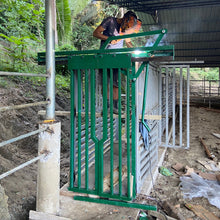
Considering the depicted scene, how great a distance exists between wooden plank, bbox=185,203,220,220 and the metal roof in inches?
185

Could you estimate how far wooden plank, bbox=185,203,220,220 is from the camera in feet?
12.4

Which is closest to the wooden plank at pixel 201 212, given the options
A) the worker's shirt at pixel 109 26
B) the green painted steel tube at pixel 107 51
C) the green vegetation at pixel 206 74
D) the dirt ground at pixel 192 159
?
the dirt ground at pixel 192 159

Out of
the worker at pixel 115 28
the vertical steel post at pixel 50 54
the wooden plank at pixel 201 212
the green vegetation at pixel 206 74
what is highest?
the green vegetation at pixel 206 74

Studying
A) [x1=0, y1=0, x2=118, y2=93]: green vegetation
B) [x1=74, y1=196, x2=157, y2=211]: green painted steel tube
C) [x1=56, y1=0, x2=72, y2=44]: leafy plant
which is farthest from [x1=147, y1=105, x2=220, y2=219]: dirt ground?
[x1=56, y1=0, x2=72, y2=44]: leafy plant

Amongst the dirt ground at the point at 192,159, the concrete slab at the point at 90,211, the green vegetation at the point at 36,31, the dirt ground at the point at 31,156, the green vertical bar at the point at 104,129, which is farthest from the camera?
→ the green vegetation at the point at 36,31

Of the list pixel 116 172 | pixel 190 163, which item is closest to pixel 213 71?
pixel 190 163

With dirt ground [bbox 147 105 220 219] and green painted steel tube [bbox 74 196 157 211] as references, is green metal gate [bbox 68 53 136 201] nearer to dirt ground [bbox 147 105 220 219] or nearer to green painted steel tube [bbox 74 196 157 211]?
green painted steel tube [bbox 74 196 157 211]

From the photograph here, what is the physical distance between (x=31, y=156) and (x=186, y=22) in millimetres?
6314

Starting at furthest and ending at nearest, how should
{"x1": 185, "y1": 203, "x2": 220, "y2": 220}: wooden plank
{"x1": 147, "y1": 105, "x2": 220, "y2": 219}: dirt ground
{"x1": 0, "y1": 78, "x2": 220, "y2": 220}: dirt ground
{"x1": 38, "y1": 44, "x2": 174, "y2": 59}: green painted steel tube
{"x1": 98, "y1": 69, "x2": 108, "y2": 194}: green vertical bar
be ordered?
{"x1": 147, "y1": 105, "x2": 220, "y2": 219}: dirt ground < {"x1": 185, "y1": 203, "x2": 220, "y2": 220}: wooden plank < {"x1": 0, "y1": 78, "x2": 220, "y2": 220}: dirt ground < {"x1": 98, "y1": 69, "x2": 108, "y2": 194}: green vertical bar < {"x1": 38, "y1": 44, "x2": 174, "y2": 59}: green painted steel tube

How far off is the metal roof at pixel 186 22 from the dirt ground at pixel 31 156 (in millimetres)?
3447

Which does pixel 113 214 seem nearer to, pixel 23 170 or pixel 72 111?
pixel 72 111

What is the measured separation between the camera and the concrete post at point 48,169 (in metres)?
2.75

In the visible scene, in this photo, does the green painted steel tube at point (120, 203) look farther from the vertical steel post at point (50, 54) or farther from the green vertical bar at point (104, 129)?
the vertical steel post at point (50, 54)

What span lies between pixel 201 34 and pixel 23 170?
7.73m
